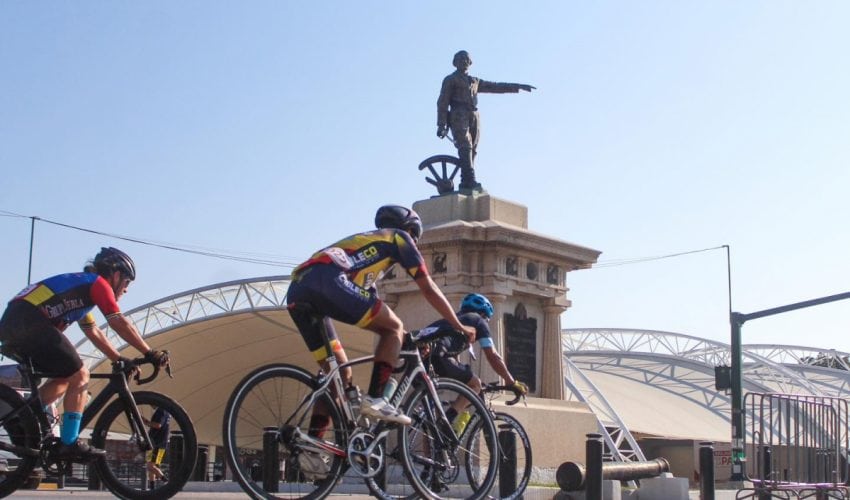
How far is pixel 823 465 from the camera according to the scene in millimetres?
14773

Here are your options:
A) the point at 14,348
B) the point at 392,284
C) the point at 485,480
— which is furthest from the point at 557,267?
the point at 14,348

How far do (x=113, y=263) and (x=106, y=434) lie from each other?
114cm

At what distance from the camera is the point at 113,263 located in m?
8.52

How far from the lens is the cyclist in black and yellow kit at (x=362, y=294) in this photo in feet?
26.4

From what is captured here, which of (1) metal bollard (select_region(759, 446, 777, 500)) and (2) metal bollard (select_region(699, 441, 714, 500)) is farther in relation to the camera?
(1) metal bollard (select_region(759, 446, 777, 500))

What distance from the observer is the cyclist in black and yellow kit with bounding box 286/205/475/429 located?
804 centimetres

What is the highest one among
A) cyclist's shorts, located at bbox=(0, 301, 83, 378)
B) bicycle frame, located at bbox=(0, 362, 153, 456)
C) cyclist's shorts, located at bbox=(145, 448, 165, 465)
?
cyclist's shorts, located at bbox=(0, 301, 83, 378)

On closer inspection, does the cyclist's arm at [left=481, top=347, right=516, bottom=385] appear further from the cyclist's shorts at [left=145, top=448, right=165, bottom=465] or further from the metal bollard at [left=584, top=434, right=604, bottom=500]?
the cyclist's shorts at [left=145, top=448, right=165, bottom=465]

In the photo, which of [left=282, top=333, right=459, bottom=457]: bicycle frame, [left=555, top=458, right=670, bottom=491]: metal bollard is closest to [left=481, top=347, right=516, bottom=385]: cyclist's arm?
[left=555, top=458, right=670, bottom=491]: metal bollard

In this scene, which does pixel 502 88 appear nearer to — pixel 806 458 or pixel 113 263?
pixel 806 458

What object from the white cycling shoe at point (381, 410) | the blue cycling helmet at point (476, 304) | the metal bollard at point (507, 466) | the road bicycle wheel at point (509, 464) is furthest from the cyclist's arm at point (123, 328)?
the blue cycling helmet at point (476, 304)

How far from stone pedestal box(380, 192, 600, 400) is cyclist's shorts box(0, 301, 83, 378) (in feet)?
34.5

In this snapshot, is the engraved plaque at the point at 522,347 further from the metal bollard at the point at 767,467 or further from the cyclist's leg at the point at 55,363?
the cyclist's leg at the point at 55,363

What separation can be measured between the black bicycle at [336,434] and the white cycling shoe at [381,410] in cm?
6
